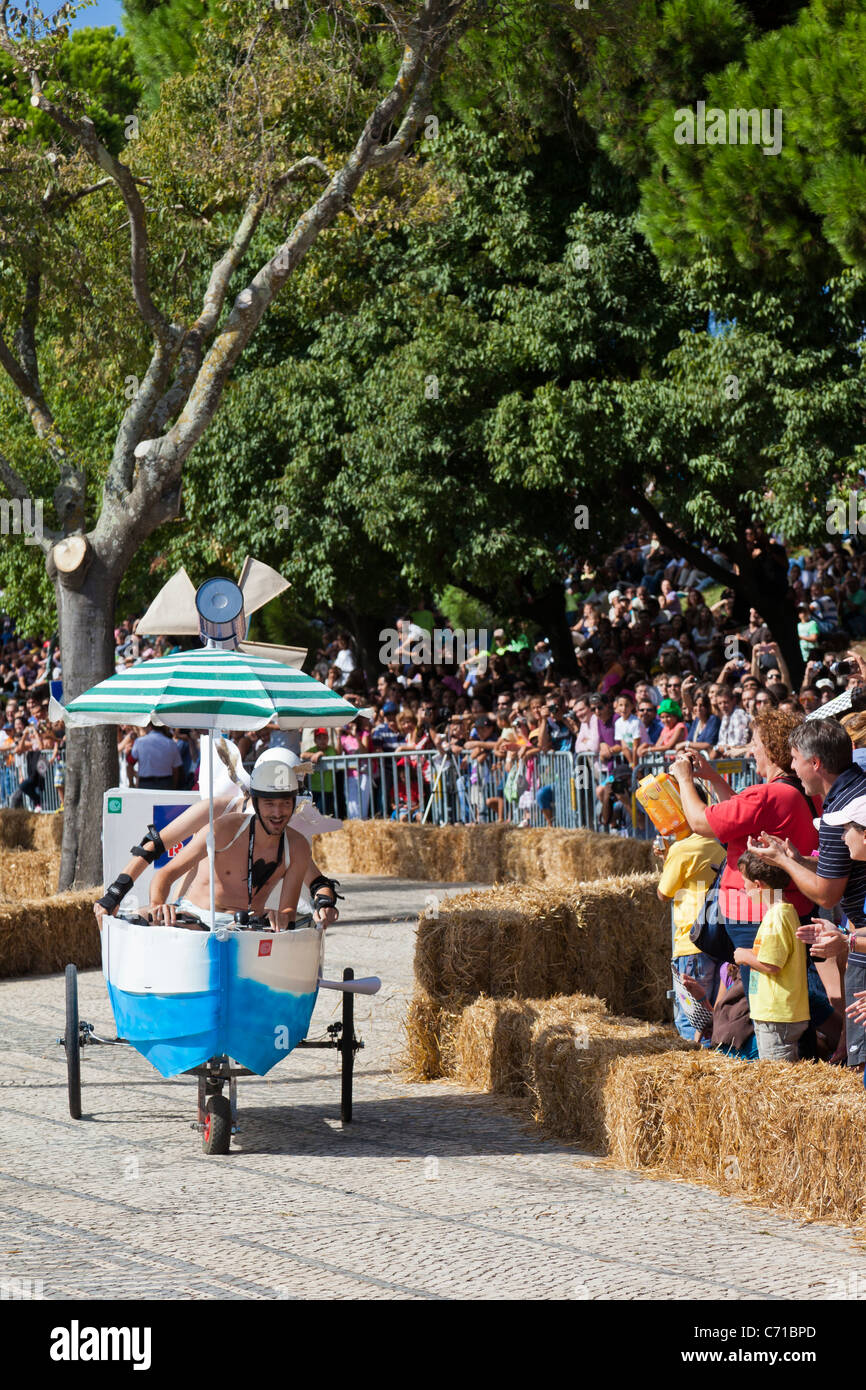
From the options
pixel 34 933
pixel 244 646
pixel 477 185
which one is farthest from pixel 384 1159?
pixel 477 185

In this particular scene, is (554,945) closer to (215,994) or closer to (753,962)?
(753,962)

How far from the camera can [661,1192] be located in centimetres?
647

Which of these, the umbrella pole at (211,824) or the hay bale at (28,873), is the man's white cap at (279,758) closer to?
the umbrella pole at (211,824)

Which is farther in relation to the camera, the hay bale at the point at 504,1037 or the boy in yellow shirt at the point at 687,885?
the boy in yellow shirt at the point at 687,885

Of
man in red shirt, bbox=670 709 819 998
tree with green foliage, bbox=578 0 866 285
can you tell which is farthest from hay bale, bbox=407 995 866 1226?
tree with green foliage, bbox=578 0 866 285

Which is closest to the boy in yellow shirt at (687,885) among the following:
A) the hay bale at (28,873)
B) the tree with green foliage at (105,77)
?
the hay bale at (28,873)

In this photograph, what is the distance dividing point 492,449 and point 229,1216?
1812 centimetres

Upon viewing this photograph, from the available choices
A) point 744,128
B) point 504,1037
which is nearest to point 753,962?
point 504,1037

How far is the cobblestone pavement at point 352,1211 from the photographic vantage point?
5277mm

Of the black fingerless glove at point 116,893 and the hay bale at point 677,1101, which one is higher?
the black fingerless glove at point 116,893

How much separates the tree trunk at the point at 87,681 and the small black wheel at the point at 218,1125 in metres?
8.87

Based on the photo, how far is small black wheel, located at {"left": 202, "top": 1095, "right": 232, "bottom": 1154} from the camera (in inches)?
281

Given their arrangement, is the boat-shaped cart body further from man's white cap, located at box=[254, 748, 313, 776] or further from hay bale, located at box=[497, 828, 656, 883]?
hay bale, located at box=[497, 828, 656, 883]

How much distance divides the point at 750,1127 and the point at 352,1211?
158 centimetres
